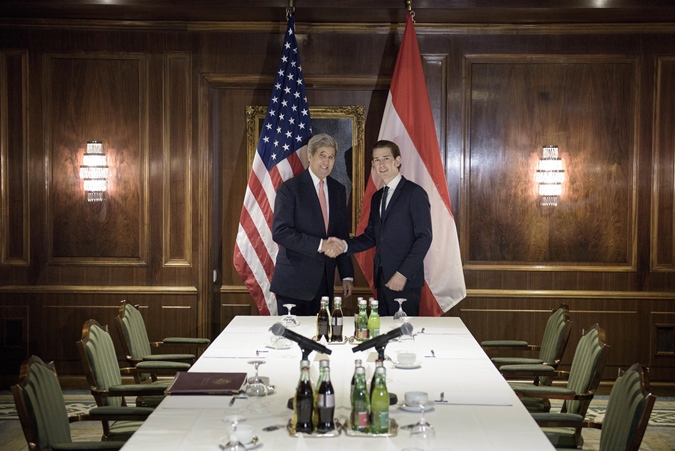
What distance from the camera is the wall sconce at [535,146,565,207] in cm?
664

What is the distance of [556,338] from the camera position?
15.3ft

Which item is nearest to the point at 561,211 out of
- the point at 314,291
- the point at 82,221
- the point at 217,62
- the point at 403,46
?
the point at 403,46

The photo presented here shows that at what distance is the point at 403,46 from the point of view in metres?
6.34

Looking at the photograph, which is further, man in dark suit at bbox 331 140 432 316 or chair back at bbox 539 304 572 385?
man in dark suit at bbox 331 140 432 316

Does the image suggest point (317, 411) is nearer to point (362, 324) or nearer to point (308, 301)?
point (362, 324)

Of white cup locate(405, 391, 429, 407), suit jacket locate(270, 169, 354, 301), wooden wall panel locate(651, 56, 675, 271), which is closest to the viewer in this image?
white cup locate(405, 391, 429, 407)

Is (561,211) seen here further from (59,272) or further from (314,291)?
(59,272)

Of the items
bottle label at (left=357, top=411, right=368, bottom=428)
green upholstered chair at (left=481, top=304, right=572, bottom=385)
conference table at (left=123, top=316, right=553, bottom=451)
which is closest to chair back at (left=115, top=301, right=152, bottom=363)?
conference table at (left=123, top=316, right=553, bottom=451)

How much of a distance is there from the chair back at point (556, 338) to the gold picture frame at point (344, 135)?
2335 millimetres

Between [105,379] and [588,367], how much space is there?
2.32 m

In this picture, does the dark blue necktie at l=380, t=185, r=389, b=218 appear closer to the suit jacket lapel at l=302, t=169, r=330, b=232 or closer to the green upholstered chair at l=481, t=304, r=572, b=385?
the suit jacket lapel at l=302, t=169, r=330, b=232

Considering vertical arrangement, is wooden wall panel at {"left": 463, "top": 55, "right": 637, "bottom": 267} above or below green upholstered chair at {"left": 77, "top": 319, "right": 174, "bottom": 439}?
above

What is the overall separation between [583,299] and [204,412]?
15.0ft

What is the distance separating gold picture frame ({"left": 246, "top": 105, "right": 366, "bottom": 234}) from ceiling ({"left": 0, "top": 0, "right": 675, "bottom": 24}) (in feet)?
2.44
